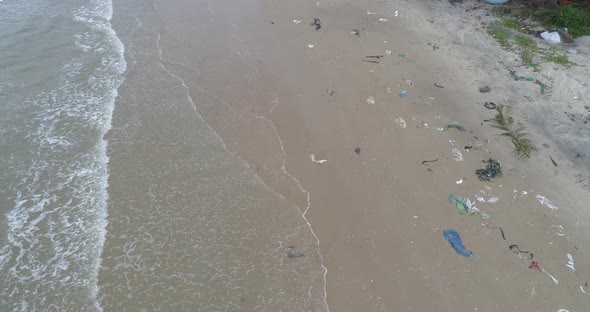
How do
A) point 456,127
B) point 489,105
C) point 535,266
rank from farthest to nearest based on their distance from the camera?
point 489,105 → point 456,127 → point 535,266

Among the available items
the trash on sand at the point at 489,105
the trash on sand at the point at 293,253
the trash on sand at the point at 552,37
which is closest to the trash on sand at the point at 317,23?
the trash on sand at the point at 489,105

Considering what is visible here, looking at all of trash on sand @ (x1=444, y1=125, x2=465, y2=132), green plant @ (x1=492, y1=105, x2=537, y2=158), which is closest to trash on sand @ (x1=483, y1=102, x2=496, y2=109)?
green plant @ (x1=492, y1=105, x2=537, y2=158)

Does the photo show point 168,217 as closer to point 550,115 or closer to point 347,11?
point 550,115

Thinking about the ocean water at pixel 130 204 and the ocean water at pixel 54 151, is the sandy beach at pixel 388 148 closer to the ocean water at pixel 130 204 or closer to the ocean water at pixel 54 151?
the ocean water at pixel 130 204

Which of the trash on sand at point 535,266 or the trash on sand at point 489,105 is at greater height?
the trash on sand at point 489,105

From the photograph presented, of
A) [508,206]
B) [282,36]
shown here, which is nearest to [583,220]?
[508,206]

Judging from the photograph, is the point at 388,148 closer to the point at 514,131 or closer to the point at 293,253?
the point at 514,131

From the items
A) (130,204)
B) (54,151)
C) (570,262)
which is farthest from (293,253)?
(54,151)
